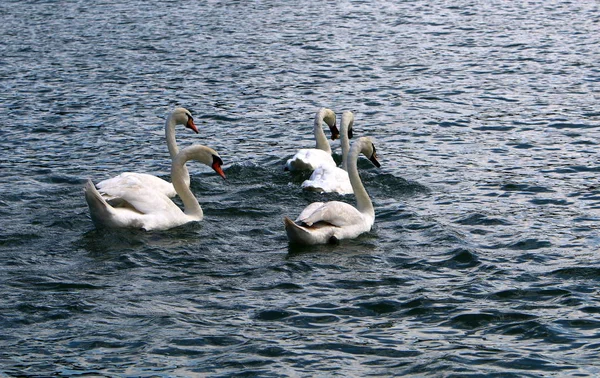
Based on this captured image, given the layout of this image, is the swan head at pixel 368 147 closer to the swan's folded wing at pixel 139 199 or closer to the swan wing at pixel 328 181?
the swan wing at pixel 328 181

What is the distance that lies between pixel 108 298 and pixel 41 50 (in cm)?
1709

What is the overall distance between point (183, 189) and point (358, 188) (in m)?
2.36

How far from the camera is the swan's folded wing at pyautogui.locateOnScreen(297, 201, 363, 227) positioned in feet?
42.0

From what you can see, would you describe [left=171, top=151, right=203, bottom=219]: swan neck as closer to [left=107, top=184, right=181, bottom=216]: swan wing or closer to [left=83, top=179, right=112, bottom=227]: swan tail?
[left=107, top=184, right=181, bottom=216]: swan wing

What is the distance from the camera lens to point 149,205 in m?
13.6

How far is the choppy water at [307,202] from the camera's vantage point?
9.72m

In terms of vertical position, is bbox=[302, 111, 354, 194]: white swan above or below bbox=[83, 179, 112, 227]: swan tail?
below

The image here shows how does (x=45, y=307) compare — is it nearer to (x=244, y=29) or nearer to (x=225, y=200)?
(x=225, y=200)

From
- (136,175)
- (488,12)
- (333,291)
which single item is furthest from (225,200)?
(488,12)

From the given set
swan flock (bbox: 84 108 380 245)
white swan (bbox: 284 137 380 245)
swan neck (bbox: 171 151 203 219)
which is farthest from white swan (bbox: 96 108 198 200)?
white swan (bbox: 284 137 380 245)

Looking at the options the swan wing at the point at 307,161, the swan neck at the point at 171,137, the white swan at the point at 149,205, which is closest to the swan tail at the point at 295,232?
the white swan at the point at 149,205

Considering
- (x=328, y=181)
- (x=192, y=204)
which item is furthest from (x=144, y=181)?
(x=328, y=181)

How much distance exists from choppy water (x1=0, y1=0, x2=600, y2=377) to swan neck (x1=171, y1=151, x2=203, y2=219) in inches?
11.3

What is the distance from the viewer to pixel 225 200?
15.0 metres
